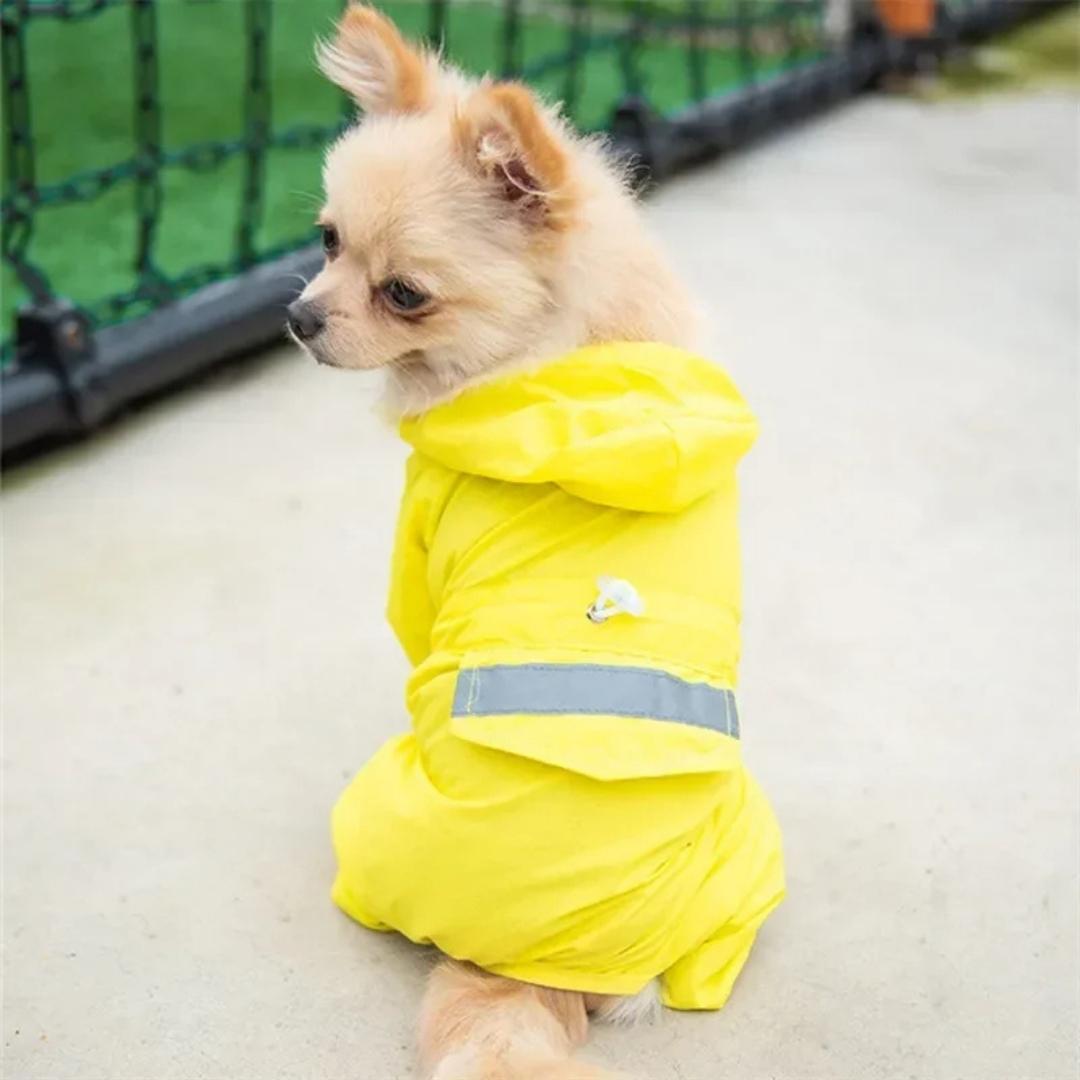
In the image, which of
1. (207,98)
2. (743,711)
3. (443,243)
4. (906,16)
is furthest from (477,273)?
(906,16)

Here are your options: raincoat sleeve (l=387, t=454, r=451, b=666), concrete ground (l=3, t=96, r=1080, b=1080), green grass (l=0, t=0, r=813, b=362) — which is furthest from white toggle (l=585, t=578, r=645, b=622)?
green grass (l=0, t=0, r=813, b=362)

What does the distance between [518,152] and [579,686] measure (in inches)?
21.7

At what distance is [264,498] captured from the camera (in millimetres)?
2777

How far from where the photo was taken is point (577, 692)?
4.80ft

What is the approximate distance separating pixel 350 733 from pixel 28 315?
1.26m

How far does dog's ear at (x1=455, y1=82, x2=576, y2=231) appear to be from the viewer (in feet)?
4.67

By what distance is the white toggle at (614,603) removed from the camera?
1.46m

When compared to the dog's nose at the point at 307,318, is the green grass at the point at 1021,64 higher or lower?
lower

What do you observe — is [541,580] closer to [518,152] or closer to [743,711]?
[518,152]

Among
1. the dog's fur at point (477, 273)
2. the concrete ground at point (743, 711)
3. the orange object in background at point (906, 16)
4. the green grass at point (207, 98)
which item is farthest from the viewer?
the orange object in background at point (906, 16)

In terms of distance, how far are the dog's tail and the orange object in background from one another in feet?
18.0

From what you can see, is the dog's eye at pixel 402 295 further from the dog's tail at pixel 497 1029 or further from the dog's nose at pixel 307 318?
the dog's tail at pixel 497 1029

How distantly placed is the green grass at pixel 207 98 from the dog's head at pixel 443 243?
151 centimetres

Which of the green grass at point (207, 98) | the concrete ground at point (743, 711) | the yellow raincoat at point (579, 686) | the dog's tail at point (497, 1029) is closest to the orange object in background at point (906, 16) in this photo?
the green grass at point (207, 98)
